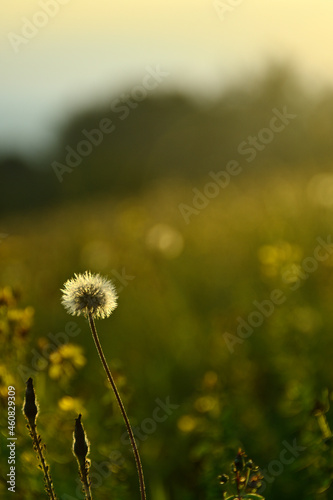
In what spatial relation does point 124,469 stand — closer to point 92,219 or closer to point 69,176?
point 92,219

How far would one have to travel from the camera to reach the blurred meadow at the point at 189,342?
223 centimetres

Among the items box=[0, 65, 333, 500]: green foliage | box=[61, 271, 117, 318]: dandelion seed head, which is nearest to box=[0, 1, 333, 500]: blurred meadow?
box=[0, 65, 333, 500]: green foliage

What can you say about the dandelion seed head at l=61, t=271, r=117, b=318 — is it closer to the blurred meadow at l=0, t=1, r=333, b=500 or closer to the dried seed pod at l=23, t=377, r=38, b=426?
the dried seed pod at l=23, t=377, r=38, b=426

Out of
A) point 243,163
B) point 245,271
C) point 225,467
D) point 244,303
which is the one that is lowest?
point 225,467

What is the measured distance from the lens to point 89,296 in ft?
5.50

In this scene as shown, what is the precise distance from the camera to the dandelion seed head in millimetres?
1657

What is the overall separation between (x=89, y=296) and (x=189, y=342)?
1.68 metres

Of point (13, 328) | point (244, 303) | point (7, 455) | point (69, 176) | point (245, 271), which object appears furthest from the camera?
point (69, 176)

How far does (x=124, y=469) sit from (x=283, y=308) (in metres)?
1.26

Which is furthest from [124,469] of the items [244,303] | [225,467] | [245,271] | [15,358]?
[245,271]

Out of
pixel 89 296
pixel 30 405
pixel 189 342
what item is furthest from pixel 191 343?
pixel 30 405

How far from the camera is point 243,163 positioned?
13.1 m

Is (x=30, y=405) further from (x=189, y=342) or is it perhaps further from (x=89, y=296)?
(x=189, y=342)

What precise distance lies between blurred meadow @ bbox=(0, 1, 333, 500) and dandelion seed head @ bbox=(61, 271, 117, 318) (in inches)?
21.2
